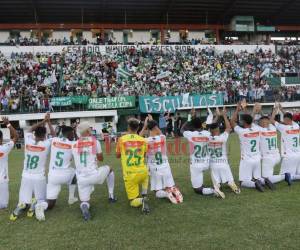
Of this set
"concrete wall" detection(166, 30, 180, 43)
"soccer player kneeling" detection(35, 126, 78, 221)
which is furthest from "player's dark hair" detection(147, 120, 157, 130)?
"concrete wall" detection(166, 30, 180, 43)

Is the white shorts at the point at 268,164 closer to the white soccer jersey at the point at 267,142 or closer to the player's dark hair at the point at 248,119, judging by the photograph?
the white soccer jersey at the point at 267,142

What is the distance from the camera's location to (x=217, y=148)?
28.5 feet

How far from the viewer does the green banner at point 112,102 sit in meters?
28.5

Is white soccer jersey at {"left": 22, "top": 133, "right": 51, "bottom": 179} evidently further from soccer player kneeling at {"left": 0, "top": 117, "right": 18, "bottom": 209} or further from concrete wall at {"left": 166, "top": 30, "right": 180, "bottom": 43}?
concrete wall at {"left": 166, "top": 30, "right": 180, "bottom": 43}

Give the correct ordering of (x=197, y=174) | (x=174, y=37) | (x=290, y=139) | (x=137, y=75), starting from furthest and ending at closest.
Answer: (x=174, y=37) → (x=137, y=75) → (x=290, y=139) → (x=197, y=174)

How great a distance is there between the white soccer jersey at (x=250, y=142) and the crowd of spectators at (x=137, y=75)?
20718 millimetres

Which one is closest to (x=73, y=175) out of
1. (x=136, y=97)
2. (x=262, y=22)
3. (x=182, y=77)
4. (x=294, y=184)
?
(x=294, y=184)

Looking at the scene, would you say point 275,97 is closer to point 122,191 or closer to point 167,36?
point 167,36

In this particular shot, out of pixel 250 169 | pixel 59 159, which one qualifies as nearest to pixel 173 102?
pixel 250 169

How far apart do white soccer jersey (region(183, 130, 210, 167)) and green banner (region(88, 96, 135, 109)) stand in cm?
2054

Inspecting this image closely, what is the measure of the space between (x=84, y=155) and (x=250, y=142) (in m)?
3.64

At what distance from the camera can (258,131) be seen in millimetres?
8977

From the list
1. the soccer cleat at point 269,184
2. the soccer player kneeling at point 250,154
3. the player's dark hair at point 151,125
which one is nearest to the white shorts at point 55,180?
the player's dark hair at point 151,125

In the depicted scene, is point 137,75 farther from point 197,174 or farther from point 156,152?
point 156,152
